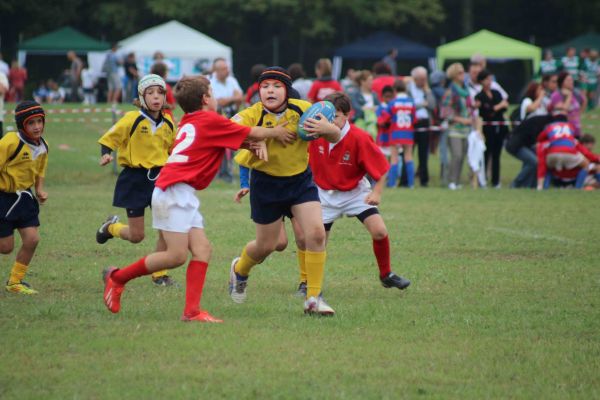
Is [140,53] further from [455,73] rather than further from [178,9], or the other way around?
[455,73]

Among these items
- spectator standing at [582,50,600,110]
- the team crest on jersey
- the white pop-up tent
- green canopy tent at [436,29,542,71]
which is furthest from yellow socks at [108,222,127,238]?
green canopy tent at [436,29,542,71]

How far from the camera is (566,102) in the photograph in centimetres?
1917

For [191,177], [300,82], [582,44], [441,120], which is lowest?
[191,177]

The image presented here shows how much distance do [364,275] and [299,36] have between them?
3823 cm

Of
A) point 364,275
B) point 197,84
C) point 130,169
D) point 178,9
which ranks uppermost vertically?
point 178,9

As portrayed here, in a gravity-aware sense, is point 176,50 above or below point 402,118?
above

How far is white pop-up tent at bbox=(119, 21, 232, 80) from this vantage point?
3622 cm

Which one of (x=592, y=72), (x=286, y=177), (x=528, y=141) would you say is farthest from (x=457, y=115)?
(x=592, y=72)

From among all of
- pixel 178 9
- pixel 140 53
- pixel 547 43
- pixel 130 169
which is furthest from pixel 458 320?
pixel 547 43

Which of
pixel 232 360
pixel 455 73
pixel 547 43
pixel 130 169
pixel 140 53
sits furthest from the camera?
pixel 547 43

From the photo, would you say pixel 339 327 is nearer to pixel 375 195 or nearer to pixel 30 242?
pixel 375 195

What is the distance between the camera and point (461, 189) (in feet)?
61.1

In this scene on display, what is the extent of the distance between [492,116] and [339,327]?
497 inches

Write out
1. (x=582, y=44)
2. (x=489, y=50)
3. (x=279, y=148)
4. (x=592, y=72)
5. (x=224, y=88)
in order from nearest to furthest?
(x=279, y=148), (x=224, y=88), (x=592, y=72), (x=489, y=50), (x=582, y=44)
